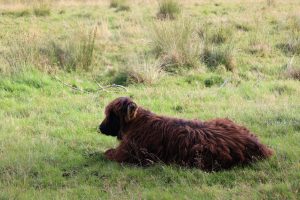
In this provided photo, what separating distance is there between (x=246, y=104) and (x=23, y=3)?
1494cm

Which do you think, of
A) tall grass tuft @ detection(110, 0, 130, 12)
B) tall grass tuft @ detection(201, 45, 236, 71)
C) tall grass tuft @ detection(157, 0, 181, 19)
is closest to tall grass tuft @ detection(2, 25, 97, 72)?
tall grass tuft @ detection(201, 45, 236, 71)

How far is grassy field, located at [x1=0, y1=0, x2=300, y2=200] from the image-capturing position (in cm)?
535

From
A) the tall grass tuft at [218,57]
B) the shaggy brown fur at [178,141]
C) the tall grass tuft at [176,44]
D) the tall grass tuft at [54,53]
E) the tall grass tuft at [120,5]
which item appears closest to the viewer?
the shaggy brown fur at [178,141]

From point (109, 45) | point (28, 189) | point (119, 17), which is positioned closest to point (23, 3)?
point (119, 17)

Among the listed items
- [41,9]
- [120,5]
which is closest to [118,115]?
[41,9]

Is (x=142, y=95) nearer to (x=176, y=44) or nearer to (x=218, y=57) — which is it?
(x=176, y=44)

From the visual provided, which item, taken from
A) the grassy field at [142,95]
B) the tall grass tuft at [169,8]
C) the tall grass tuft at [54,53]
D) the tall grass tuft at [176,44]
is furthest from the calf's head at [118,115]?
the tall grass tuft at [169,8]

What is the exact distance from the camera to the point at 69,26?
15.7 meters

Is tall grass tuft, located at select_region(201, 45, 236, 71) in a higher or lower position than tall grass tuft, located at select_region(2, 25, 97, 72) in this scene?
lower

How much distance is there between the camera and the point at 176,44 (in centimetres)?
1159

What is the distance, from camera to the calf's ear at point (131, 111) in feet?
20.4

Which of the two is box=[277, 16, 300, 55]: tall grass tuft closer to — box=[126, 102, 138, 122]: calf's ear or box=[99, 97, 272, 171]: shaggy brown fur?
box=[99, 97, 272, 171]: shaggy brown fur

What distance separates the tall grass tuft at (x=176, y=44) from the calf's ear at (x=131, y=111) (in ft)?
16.3

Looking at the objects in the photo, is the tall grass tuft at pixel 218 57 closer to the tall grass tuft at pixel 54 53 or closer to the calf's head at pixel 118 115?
the tall grass tuft at pixel 54 53
